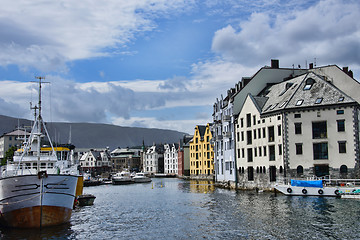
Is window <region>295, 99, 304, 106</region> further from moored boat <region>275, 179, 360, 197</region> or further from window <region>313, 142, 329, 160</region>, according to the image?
moored boat <region>275, 179, 360, 197</region>

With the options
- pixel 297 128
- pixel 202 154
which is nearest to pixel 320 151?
pixel 297 128

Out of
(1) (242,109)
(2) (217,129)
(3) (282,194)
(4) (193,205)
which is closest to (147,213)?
(4) (193,205)

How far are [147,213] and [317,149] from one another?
96.6 feet

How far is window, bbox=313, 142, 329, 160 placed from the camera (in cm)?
5941

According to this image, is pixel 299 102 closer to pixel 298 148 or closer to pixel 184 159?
pixel 298 148

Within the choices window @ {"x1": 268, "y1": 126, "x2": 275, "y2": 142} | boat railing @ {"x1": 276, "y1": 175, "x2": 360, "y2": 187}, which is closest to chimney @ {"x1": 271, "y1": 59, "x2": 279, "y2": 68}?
window @ {"x1": 268, "y1": 126, "x2": 275, "y2": 142}

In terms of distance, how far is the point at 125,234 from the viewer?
3284cm

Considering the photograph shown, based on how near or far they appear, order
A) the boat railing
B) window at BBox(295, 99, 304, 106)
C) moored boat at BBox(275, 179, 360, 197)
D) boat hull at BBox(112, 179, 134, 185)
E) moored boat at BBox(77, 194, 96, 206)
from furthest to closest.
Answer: boat hull at BBox(112, 179, 134, 185), window at BBox(295, 99, 304, 106), moored boat at BBox(77, 194, 96, 206), the boat railing, moored boat at BBox(275, 179, 360, 197)

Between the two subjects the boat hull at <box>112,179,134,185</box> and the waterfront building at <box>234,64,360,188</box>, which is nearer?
the waterfront building at <box>234,64,360,188</box>

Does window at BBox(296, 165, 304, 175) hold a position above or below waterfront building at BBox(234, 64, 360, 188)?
below

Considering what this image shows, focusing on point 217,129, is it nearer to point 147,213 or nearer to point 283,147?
point 283,147

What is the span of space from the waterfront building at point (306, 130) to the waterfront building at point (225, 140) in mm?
7822

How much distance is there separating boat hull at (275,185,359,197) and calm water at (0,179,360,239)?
8.95 feet

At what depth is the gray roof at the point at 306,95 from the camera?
195 feet
